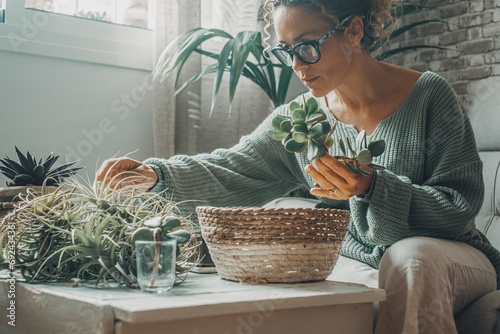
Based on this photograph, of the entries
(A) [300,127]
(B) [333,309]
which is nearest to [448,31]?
(A) [300,127]

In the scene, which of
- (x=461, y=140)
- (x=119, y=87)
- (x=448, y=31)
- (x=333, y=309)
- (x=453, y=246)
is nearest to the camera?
(x=333, y=309)

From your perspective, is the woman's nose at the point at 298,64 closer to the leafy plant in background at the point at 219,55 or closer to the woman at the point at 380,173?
the woman at the point at 380,173

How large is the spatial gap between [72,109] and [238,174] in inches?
31.1

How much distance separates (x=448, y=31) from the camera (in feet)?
9.02

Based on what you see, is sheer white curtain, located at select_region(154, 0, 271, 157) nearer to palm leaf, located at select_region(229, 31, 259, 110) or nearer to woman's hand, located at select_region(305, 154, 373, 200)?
palm leaf, located at select_region(229, 31, 259, 110)

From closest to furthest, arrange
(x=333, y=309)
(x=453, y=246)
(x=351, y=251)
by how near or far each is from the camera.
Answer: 1. (x=333, y=309)
2. (x=453, y=246)
3. (x=351, y=251)

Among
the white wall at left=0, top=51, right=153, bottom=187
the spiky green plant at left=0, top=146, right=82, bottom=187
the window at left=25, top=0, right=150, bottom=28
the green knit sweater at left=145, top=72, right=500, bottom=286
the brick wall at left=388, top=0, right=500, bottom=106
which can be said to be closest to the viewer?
the green knit sweater at left=145, top=72, right=500, bottom=286

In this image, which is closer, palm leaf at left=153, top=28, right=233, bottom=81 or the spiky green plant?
the spiky green plant

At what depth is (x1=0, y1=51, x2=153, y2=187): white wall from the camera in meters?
1.90

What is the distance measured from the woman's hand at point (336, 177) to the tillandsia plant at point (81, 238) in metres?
0.26

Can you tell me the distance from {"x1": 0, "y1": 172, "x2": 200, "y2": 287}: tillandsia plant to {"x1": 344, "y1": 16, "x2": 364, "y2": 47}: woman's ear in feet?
2.18

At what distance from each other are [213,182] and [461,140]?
0.63 metres

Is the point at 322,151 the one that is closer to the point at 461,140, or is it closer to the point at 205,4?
the point at 461,140

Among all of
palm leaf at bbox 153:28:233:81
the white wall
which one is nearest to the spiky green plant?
the white wall
